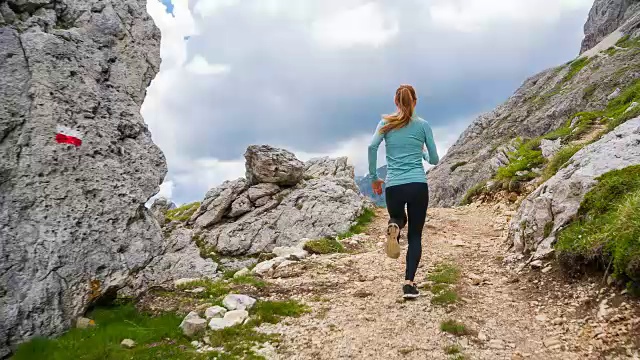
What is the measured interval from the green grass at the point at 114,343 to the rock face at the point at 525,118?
110ft

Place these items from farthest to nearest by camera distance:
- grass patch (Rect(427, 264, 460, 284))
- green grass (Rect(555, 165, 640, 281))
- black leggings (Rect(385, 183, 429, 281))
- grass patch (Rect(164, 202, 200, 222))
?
grass patch (Rect(164, 202, 200, 222))
grass patch (Rect(427, 264, 460, 284))
black leggings (Rect(385, 183, 429, 281))
green grass (Rect(555, 165, 640, 281))

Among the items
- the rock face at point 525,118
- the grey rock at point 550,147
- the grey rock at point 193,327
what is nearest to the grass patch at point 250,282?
the grey rock at point 193,327

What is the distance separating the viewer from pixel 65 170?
8602 mm

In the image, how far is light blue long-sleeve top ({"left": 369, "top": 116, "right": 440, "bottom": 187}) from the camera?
28.7 feet

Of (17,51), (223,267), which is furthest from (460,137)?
(17,51)

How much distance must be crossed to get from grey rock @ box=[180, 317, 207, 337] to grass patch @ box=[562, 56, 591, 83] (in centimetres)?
8636

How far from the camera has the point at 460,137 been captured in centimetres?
8631

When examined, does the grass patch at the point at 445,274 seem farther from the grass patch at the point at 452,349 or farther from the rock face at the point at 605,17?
the rock face at the point at 605,17

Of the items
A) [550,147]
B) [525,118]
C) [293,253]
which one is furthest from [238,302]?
[525,118]

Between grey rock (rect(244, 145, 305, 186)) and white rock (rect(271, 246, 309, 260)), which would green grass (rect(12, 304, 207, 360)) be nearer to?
white rock (rect(271, 246, 309, 260))

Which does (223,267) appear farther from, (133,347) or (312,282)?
(133,347)

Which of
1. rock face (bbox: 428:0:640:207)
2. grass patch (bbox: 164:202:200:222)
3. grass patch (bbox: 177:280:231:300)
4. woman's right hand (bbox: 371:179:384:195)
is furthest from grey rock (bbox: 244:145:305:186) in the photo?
woman's right hand (bbox: 371:179:384:195)

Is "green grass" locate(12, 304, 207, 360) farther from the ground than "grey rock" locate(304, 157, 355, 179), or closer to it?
closer to it

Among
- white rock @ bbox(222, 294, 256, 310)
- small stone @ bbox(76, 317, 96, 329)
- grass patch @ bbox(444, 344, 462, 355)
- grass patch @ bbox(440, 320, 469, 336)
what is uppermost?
white rock @ bbox(222, 294, 256, 310)
